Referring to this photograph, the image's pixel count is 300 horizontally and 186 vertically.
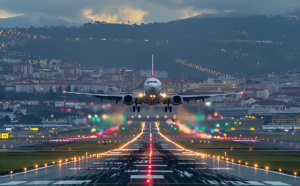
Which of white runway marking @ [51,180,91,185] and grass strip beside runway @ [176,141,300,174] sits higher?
grass strip beside runway @ [176,141,300,174]

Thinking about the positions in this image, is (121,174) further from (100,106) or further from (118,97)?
(100,106)

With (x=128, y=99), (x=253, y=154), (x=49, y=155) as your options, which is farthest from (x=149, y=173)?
(x=253, y=154)

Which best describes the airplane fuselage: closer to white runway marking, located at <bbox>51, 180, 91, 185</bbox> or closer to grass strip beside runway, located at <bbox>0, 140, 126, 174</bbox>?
grass strip beside runway, located at <bbox>0, 140, 126, 174</bbox>

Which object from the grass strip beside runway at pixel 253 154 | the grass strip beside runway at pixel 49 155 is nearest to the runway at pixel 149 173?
the grass strip beside runway at pixel 253 154

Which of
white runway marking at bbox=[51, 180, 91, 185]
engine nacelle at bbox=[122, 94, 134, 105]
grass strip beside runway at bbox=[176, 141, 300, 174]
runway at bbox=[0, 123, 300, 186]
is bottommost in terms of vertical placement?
white runway marking at bbox=[51, 180, 91, 185]

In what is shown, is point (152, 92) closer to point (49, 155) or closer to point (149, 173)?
point (49, 155)

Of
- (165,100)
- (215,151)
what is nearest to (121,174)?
(165,100)

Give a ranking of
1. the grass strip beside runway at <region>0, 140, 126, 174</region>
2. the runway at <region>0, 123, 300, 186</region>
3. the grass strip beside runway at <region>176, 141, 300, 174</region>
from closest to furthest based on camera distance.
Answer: the runway at <region>0, 123, 300, 186</region> → the grass strip beside runway at <region>176, 141, 300, 174</region> → the grass strip beside runway at <region>0, 140, 126, 174</region>

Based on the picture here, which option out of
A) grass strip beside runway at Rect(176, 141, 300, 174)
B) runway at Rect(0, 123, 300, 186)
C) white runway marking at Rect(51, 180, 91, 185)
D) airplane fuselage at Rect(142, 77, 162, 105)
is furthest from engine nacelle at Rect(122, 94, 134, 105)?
white runway marking at Rect(51, 180, 91, 185)

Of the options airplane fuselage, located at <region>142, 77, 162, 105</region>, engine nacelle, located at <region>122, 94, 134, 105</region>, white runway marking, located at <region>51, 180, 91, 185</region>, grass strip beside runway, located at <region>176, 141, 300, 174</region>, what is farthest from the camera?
engine nacelle, located at <region>122, 94, 134, 105</region>
